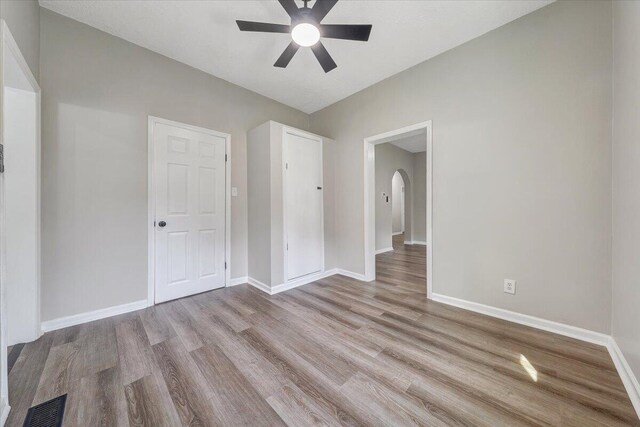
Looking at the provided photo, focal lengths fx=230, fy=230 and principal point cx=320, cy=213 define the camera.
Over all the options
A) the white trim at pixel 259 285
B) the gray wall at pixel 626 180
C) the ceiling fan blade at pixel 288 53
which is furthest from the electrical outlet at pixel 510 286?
the ceiling fan blade at pixel 288 53

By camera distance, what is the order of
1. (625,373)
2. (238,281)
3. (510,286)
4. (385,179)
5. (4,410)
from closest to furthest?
1. (4,410)
2. (625,373)
3. (510,286)
4. (238,281)
5. (385,179)

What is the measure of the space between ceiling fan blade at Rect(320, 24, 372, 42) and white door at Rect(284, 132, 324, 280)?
1471mm

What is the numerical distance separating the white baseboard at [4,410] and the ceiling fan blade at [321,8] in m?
2.90

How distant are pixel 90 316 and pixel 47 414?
1255mm

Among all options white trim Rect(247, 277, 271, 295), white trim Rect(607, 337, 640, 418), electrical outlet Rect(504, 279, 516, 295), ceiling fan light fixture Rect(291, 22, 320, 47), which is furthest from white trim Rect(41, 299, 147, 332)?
white trim Rect(607, 337, 640, 418)

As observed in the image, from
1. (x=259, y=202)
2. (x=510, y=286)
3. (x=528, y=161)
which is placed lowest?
(x=510, y=286)

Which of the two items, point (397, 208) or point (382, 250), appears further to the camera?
point (397, 208)

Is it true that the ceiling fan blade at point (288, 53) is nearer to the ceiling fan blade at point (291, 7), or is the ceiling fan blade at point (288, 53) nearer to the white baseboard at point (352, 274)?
the ceiling fan blade at point (291, 7)

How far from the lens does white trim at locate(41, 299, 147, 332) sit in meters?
2.04

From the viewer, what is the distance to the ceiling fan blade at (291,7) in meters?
1.58

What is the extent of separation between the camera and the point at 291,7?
1.62 metres

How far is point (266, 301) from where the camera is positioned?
2.71 metres

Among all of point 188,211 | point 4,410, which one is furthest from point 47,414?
point 188,211

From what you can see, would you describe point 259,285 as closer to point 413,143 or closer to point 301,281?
point 301,281
